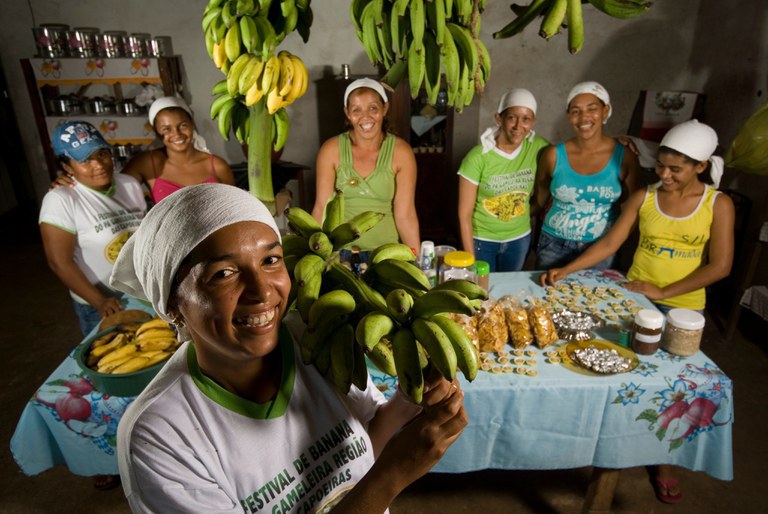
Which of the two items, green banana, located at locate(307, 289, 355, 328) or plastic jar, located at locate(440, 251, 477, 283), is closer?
green banana, located at locate(307, 289, 355, 328)

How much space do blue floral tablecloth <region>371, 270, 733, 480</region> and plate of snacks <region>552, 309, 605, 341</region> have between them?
0.16m

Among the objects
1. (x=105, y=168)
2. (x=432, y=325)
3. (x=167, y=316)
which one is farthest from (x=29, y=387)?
(x=432, y=325)


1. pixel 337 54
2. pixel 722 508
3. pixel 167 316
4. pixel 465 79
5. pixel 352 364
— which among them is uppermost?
pixel 337 54

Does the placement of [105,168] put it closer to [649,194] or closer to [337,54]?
[649,194]

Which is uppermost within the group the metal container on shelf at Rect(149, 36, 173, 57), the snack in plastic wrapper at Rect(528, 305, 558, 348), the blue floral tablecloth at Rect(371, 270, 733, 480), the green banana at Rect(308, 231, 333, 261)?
the metal container on shelf at Rect(149, 36, 173, 57)

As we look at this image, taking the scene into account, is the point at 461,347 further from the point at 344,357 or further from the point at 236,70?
the point at 236,70

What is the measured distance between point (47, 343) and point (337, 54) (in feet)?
14.1

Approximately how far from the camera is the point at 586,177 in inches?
117

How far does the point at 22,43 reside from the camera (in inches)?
236

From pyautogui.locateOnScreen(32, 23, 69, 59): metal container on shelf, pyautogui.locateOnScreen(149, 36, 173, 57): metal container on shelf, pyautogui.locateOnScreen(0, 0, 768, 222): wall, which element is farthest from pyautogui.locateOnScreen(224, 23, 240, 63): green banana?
pyautogui.locateOnScreen(32, 23, 69, 59): metal container on shelf

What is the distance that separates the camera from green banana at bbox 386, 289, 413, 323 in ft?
3.40

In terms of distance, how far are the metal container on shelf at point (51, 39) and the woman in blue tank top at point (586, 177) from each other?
216 inches

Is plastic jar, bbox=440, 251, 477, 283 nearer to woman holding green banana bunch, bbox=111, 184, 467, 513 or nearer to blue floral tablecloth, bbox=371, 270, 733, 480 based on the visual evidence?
blue floral tablecloth, bbox=371, 270, 733, 480

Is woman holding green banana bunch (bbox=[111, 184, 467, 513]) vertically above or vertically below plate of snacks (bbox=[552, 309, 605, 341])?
above
